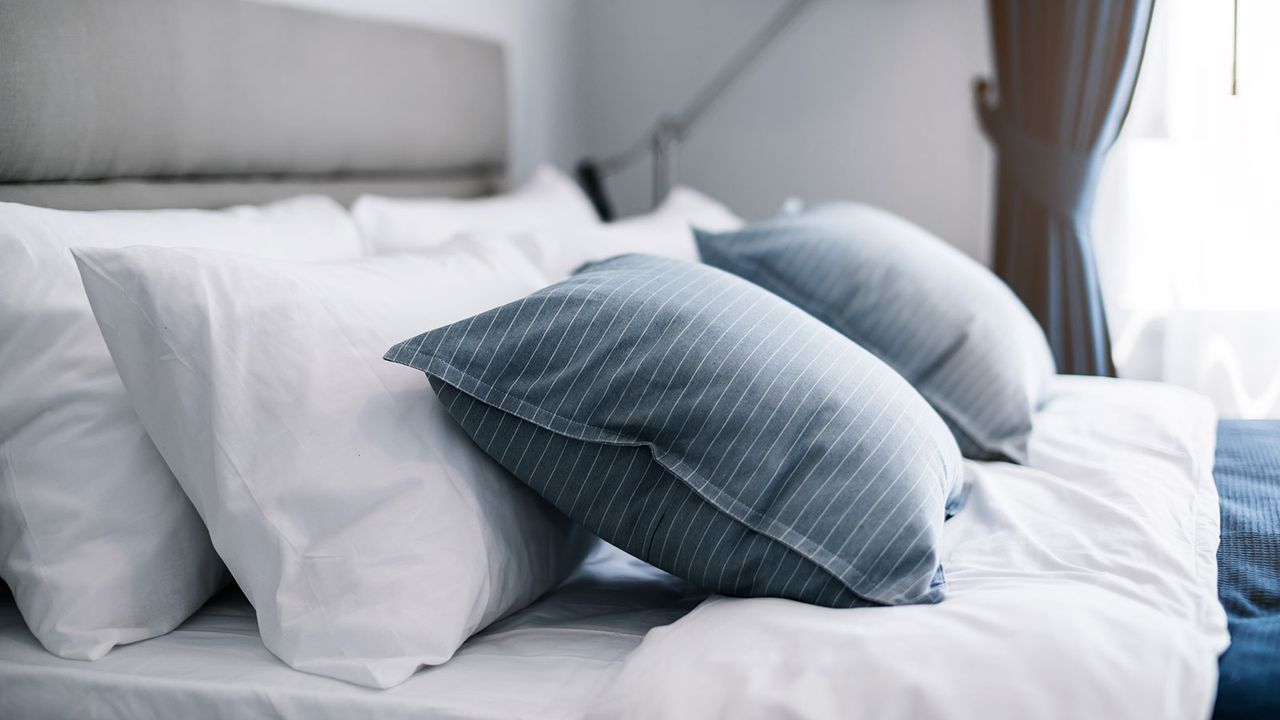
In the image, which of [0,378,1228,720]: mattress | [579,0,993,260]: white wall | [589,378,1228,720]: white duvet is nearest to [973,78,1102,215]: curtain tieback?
[579,0,993,260]: white wall

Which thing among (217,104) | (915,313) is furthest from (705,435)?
(217,104)

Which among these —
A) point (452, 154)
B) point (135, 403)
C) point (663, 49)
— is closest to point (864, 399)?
point (135, 403)

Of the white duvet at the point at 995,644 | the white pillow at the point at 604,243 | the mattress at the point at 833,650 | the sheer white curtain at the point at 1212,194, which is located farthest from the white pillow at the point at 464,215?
the sheer white curtain at the point at 1212,194

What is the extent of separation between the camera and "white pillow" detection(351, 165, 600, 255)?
1.53 m

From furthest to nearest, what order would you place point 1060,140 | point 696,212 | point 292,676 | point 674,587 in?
point 1060,140, point 696,212, point 674,587, point 292,676

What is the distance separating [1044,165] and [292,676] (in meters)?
1.97

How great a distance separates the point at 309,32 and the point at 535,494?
897 mm

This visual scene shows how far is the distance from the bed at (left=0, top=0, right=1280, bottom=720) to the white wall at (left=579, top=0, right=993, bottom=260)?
1.10 metres

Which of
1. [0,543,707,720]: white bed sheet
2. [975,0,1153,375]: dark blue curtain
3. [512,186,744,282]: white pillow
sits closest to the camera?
[0,543,707,720]: white bed sheet

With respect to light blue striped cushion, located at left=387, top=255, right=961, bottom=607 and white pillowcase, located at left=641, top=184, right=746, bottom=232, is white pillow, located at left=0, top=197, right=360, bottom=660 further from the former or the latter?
white pillowcase, located at left=641, top=184, right=746, bottom=232

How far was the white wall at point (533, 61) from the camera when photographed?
2.28 meters

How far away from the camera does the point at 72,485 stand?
97cm

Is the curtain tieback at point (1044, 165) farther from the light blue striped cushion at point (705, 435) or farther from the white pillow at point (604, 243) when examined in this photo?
the light blue striped cushion at point (705, 435)

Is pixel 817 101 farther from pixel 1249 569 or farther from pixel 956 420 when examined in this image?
pixel 1249 569
